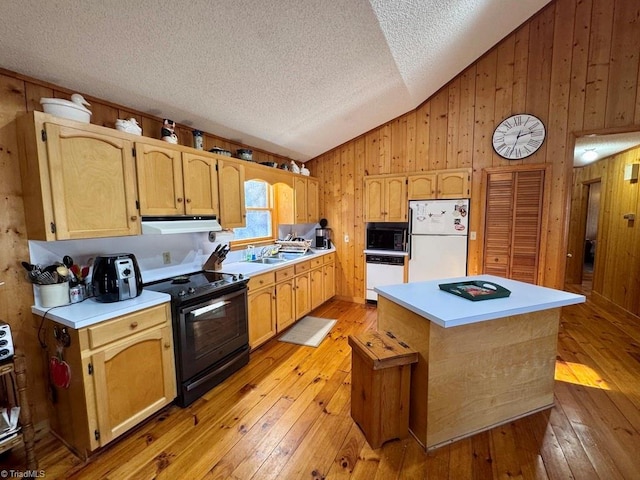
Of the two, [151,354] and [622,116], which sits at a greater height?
[622,116]

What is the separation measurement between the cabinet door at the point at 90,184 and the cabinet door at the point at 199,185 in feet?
1.42

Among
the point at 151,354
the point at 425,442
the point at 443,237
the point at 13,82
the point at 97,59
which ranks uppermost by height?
the point at 97,59

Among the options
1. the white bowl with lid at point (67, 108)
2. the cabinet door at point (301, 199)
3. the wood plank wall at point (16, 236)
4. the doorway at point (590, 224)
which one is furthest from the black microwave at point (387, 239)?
the doorway at point (590, 224)

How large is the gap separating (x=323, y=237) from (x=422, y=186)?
65.8 inches

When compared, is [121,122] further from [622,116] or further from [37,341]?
[622,116]

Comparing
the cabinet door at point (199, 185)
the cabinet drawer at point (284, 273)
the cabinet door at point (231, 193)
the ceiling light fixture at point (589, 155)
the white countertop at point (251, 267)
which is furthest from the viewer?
the ceiling light fixture at point (589, 155)

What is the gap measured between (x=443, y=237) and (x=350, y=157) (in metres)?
1.85

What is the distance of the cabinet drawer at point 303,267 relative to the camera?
141 inches

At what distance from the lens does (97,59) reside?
177 centimetres

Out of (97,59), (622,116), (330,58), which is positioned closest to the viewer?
(97,59)

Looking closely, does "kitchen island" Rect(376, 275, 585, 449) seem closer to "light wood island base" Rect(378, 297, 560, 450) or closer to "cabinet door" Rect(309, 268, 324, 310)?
"light wood island base" Rect(378, 297, 560, 450)

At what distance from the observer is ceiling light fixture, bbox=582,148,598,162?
434 centimetres

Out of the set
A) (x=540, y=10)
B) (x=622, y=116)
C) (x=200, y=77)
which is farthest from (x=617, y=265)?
(x=200, y=77)

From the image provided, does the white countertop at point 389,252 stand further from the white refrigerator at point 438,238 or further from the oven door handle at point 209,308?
the oven door handle at point 209,308
